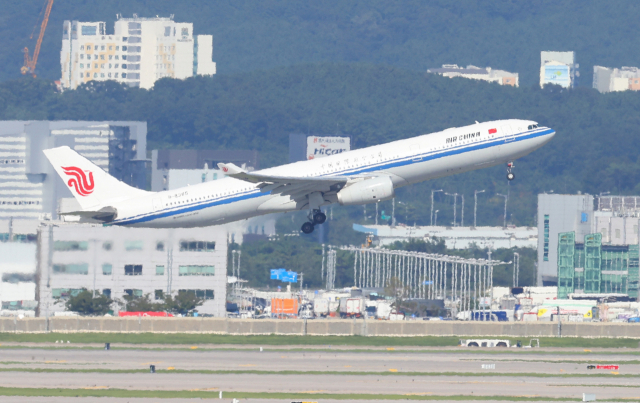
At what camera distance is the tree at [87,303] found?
10856 centimetres

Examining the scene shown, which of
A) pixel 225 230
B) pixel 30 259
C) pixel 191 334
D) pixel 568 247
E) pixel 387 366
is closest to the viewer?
pixel 387 366

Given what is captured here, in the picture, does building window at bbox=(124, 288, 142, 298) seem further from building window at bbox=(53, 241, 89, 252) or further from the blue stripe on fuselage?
the blue stripe on fuselage

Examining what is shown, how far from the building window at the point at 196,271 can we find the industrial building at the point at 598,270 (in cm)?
5313

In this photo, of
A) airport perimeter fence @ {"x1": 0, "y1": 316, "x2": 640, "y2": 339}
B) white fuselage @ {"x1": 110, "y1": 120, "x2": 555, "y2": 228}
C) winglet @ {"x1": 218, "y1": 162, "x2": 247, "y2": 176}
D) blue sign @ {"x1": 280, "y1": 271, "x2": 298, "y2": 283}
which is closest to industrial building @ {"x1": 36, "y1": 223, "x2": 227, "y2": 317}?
airport perimeter fence @ {"x1": 0, "y1": 316, "x2": 640, "y2": 339}

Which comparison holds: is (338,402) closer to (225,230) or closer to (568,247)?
(225,230)

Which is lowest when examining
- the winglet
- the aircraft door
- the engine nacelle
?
the engine nacelle

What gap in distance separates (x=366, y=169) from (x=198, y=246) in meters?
46.5

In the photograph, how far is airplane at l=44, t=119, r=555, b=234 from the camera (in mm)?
72375

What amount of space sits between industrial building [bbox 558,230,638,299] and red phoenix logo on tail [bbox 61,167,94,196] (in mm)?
88018

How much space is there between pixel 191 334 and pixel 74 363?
796 inches

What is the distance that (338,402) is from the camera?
56906mm

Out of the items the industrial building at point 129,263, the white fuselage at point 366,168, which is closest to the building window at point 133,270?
the industrial building at point 129,263

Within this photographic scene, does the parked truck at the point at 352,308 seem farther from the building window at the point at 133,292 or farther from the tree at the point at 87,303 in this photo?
the tree at the point at 87,303

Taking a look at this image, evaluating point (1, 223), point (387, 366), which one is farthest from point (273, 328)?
point (1, 223)
